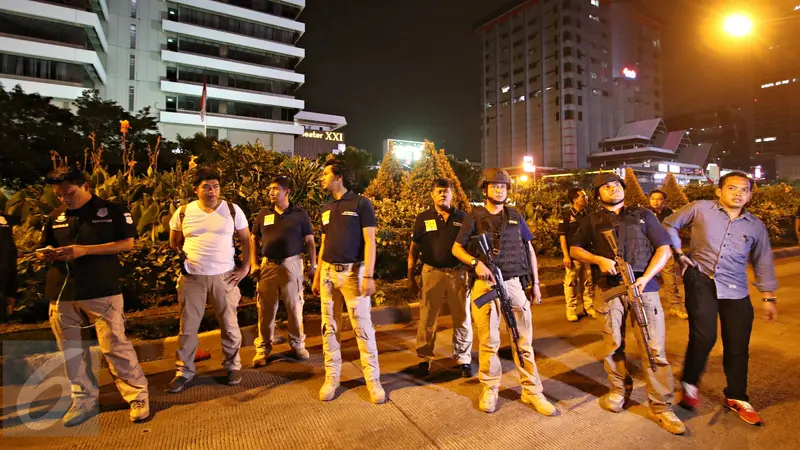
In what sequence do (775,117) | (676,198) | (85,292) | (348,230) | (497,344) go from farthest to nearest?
(775,117), (676,198), (348,230), (497,344), (85,292)

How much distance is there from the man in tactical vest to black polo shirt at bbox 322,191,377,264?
2.78 ft

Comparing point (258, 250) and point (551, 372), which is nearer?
point (551, 372)

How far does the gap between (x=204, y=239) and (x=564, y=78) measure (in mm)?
102230

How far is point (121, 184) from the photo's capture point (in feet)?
23.0

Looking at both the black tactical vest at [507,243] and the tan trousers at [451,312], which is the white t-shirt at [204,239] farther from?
the black tactical vest at [507,243]

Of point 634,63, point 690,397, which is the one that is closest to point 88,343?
point 690,397

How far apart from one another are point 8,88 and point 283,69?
2622cm

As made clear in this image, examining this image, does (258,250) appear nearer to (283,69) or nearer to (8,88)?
(8,88)

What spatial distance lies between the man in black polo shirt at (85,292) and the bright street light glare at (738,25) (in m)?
10.2

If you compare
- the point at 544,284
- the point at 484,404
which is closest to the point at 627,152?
the point at 544,284

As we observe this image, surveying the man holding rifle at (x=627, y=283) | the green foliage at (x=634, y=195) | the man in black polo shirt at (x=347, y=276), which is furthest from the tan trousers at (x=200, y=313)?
the green foliage at (x=634, y=195)

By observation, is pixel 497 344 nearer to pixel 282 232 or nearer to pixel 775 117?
pixel 282 232

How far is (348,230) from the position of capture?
12.6ft

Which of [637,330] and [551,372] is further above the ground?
[637,330]
